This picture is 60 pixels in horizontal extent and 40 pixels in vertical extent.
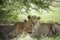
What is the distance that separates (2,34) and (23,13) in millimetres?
269

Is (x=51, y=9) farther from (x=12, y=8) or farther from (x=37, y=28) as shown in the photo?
(x=12, y=8)

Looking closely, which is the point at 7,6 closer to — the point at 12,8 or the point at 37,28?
the point at 12,8

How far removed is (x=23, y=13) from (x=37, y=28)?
19 cm

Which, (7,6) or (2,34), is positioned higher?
(7,6)

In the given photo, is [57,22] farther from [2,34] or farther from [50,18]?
[2,34]

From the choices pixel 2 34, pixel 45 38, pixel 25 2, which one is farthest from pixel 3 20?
pixel 45 38

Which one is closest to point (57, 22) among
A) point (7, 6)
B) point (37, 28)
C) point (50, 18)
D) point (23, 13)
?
point (50, 18)

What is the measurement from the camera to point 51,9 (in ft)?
6.43

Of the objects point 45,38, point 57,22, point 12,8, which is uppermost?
point 12,8

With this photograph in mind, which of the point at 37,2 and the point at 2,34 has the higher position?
the point at 37,2

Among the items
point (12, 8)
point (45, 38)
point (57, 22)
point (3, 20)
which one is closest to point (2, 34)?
point (3, 20)

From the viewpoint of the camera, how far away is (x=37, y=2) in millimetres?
1975

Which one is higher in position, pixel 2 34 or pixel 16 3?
pixel 16 3

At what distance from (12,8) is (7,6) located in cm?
5
